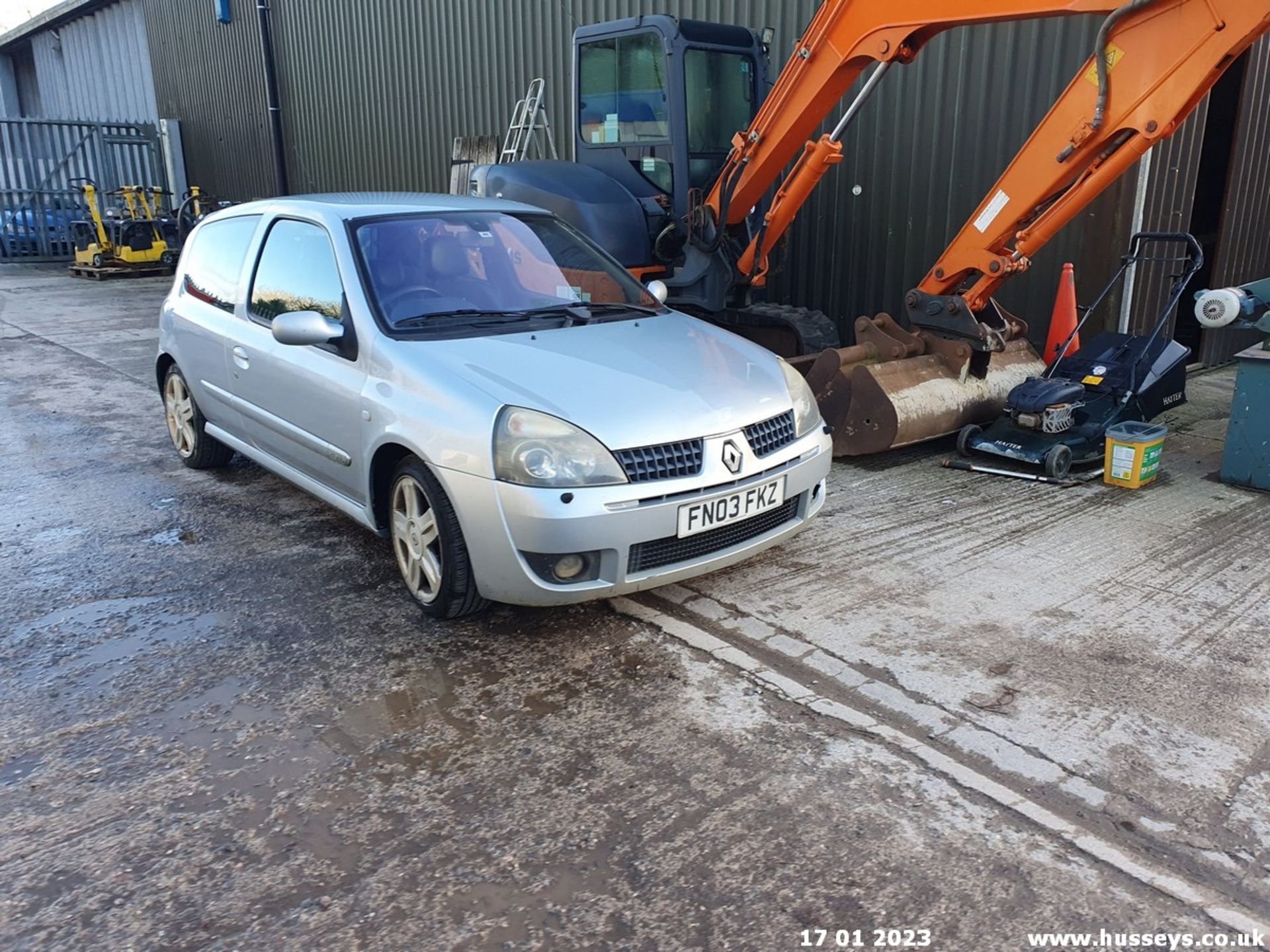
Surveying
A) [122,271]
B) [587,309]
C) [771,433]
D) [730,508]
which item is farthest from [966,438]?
[122,271]

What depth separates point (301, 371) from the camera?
14.5ft

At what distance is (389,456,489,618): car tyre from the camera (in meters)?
3.64

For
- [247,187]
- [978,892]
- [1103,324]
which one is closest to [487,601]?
[978,892]

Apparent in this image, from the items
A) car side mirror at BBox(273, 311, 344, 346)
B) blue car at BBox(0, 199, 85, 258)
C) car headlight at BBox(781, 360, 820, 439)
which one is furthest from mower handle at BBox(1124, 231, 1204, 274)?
blue car at BBox(0, 199, 85, 258)

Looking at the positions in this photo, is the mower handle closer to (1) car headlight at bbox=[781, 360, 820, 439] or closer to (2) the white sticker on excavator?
(2) the white sticker on excavator

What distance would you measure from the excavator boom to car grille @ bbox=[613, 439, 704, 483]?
2646mm

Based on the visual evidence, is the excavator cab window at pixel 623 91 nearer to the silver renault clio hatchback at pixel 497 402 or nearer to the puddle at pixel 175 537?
the silver renault clio hatchback at pixel 497 402

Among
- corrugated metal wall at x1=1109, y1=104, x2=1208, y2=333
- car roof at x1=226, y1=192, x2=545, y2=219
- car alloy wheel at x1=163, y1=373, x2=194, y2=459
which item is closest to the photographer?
car roof at x1=226, y1=192, x2=545, y2=219

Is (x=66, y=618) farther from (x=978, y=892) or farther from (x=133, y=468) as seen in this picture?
(x=978, y=892)

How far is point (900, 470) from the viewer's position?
236 inches

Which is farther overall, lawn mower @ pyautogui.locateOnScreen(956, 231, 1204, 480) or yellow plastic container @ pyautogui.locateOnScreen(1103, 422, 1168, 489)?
lawn mower @ pyautogui.locateOnScreen(956, 231, 1204, 480)

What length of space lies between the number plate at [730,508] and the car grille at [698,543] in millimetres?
34

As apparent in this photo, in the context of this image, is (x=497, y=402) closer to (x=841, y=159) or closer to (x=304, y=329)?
(x=304, y=329)

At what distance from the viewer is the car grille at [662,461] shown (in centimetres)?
349
